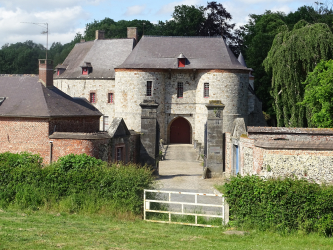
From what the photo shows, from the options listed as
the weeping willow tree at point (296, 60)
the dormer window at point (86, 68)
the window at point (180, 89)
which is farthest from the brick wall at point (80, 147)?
the dormer window at point (86, 68)

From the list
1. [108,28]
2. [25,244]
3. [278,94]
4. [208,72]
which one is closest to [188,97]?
[208,72]

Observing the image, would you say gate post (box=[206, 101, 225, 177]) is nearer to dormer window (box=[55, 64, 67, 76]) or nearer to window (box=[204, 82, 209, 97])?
window (box=[204, 82, 209, 97])

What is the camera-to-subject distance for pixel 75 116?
79.5 ft

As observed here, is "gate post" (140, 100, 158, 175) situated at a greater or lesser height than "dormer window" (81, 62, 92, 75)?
lesser

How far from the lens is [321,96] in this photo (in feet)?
76.5

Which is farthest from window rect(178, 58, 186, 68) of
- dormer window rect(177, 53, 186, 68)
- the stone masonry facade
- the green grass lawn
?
the green grass lawn

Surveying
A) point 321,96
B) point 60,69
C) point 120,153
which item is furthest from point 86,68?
point 321,96

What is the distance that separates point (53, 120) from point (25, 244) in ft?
44.7

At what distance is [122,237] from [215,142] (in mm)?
12174

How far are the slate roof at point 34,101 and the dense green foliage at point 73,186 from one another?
28.3 feet

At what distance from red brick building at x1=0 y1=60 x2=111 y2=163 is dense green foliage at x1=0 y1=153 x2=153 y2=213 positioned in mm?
5395

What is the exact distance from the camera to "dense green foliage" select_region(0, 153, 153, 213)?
518 inches

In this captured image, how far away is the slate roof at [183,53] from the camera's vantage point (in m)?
36.5

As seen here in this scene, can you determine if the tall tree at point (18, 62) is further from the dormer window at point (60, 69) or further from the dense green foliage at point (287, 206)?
the dense green foliage at point (287, 206)
